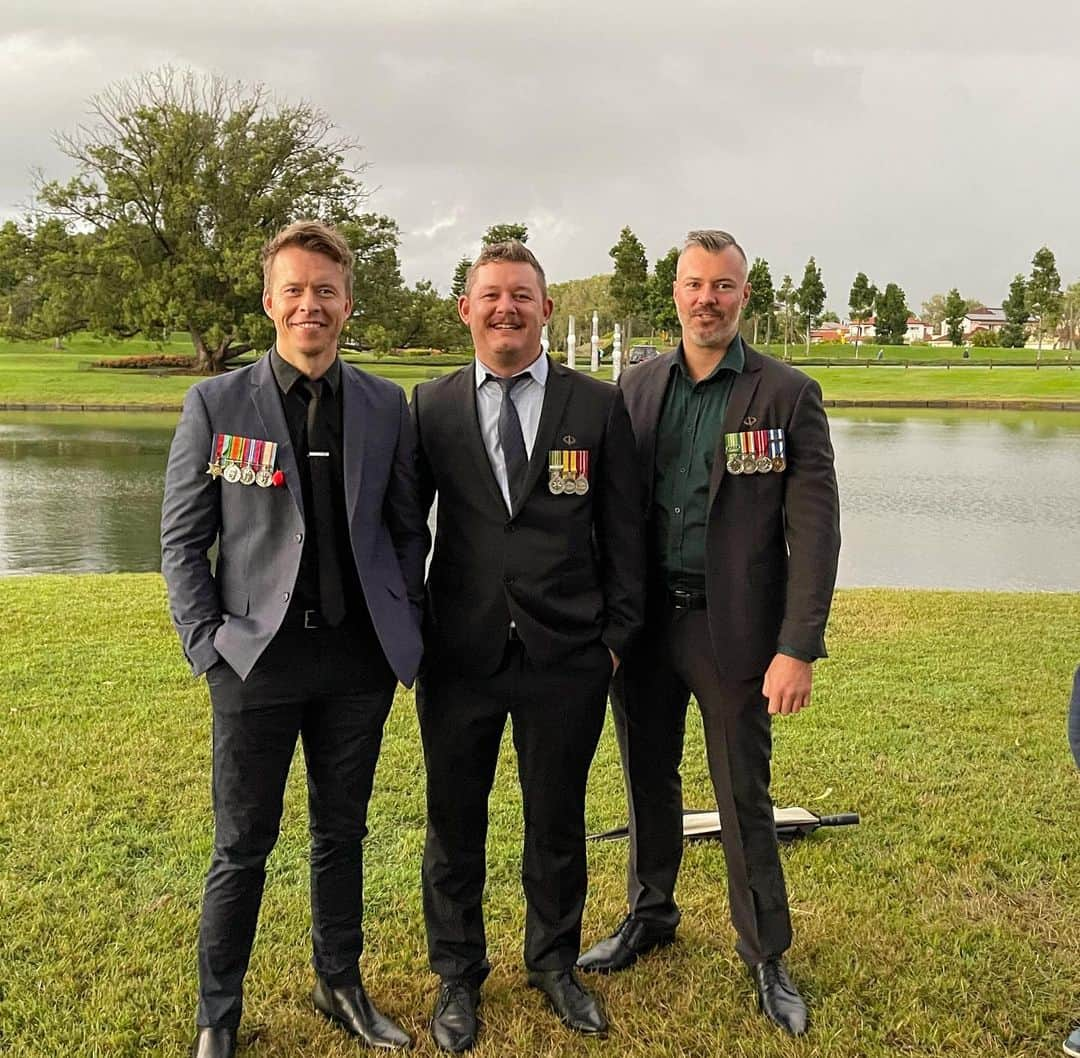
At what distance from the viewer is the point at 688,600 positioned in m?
3.15

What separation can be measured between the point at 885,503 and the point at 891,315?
73.7 meters

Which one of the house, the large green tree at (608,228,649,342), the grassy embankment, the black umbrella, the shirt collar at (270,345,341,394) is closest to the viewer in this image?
the shirt collar at (270,345,341,394)

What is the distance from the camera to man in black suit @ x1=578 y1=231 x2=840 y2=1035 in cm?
306

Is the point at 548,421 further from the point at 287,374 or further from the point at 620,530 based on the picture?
the point at 287,374

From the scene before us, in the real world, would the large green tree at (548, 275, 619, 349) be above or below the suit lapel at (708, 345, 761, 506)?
above

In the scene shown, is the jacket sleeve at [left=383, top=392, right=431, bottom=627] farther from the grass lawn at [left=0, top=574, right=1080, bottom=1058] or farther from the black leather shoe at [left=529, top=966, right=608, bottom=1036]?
the grass lawn at [left=0, top=574, right=1080, bottom=1058]

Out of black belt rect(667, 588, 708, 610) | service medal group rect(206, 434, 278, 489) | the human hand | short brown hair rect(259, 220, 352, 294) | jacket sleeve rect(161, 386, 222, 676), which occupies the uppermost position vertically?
short brown hair rect(259, 220, 352, 294)

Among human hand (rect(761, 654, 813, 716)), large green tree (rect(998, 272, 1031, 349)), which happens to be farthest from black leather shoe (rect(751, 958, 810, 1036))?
→ large green tree (rect(998, 272, 1031, 349))

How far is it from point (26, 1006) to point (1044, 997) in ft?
9.84

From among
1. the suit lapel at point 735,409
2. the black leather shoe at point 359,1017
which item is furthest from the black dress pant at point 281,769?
the suit lapel at point 735,409

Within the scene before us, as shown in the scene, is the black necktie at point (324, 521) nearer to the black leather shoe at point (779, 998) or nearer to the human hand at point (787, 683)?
the human hand at point (787, 683)

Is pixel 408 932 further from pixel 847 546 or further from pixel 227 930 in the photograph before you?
pixel 847 546

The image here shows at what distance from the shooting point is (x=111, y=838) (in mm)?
4109

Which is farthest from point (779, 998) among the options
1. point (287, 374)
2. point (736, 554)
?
point (287, 374)
